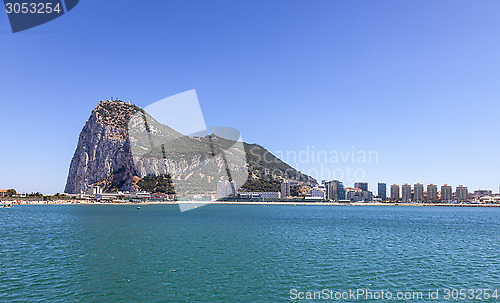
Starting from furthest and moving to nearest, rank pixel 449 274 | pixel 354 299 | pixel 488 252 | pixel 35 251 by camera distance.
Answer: pixel 488 252, pixel 35 251, pixel 449 274, pixel 354 299

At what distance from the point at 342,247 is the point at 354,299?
68.0 feet

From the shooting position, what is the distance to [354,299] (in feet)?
66.3

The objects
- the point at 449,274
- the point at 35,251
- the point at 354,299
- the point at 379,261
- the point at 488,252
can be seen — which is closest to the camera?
the point at 354,299

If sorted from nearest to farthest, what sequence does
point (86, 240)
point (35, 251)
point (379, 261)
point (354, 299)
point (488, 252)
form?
1. point (354, 299)
2. point (379, 261)
3. point (35, 251)
4. point (488, 252)
5. point (86, 240)

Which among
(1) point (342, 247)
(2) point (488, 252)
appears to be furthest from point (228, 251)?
(2) point (488, 252)

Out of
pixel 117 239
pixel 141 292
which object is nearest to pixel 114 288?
pixel 141 292

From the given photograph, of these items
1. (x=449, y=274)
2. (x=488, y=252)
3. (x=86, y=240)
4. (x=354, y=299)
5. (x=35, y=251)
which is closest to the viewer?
(x=354, y=299)

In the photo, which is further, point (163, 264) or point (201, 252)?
point (201, 252)

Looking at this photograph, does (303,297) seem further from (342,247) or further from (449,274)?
(342,247)

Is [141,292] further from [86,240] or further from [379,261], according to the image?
[86,240]

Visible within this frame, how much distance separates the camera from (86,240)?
42438mm

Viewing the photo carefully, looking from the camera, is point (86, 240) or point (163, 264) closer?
point (163, 264)

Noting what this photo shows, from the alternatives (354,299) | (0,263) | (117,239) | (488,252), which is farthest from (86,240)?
(488,252)

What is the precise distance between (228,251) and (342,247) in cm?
1542
